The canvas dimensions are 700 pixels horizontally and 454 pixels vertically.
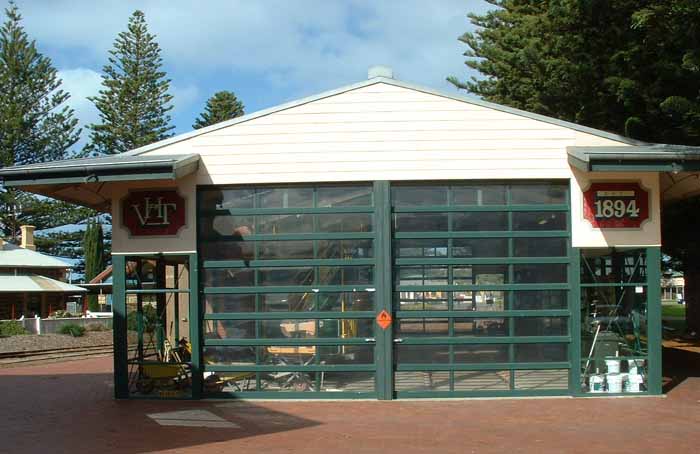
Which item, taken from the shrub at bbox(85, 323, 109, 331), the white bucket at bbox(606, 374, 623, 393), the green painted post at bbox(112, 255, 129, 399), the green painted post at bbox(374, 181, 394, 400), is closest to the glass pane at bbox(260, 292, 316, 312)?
the green painted post at bbox(374, 181, 394, 400)

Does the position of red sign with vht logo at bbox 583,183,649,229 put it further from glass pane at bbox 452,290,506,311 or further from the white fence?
the white fence

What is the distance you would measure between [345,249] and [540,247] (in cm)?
309

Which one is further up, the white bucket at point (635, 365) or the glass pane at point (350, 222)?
the glass pane at point (350, 222)

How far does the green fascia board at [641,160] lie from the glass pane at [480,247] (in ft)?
5.74

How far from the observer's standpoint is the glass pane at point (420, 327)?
13.0 metres

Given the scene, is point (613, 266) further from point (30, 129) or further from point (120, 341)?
point (30, 129)

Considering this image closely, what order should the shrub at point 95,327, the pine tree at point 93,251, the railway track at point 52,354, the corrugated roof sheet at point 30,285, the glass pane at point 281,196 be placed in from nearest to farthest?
the glass pane at point 281,196
the railway track at point 52,354
the shrub at point 95,327
the corrugated roof sheet at point 30,285
the pine tree at point 93,251

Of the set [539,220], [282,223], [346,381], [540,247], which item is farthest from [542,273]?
[282,223]

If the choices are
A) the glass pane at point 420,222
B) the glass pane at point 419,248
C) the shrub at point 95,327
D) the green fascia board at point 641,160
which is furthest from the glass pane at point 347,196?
the shrub at point 95,327

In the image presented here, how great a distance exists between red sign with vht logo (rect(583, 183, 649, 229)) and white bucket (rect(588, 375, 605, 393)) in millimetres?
2377

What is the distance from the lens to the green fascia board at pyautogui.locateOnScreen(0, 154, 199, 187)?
12.4 m

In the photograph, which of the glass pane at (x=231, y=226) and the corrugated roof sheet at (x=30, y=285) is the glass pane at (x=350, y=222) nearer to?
the glass pane at (x=231, y=226)

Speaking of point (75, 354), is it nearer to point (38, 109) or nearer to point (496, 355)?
point (496, 355)

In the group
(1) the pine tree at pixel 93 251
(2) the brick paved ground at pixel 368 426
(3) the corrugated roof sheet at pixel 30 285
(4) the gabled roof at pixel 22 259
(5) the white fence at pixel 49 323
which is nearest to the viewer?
(2) the brick paved ground at pixel 368 426
